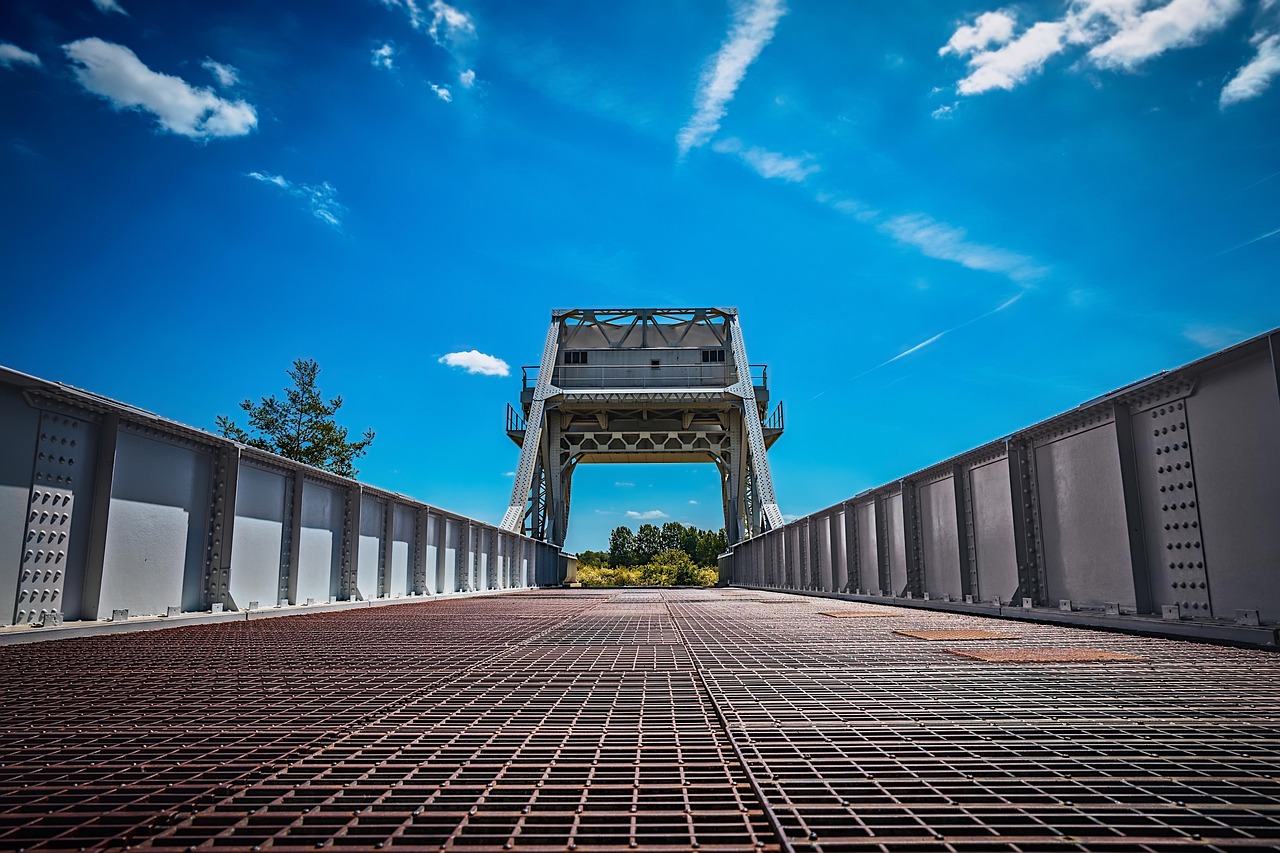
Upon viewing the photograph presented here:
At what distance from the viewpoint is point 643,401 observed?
117ft

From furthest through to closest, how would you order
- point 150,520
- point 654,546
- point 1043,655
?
point 654,546, point 150,520, point 1043,655

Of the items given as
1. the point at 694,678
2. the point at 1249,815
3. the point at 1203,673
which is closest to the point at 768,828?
the point at 1249,815

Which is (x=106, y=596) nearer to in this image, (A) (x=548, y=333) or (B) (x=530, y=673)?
(B) (x=530, y=673)

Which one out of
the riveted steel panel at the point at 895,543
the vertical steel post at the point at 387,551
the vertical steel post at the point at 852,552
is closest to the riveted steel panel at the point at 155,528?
the vertical steel post at the point at 387,551

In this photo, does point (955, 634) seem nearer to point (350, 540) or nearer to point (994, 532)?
point (994, 532)

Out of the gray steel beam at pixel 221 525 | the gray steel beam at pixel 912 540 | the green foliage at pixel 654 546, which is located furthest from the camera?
the green foliage at pixel 654 546

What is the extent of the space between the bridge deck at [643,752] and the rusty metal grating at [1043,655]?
103 millimetres

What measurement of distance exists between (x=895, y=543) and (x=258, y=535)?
984 centimetres

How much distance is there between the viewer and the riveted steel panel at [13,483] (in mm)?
6055

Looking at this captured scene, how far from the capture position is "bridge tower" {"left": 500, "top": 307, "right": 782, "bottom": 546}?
36.4 meters

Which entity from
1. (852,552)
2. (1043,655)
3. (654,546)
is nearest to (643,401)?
(852,552)

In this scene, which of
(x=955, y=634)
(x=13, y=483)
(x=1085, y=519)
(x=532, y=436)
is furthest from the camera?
(x=532, y=436)

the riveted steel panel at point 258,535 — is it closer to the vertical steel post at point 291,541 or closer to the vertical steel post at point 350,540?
the vertical steel post at point 291,541

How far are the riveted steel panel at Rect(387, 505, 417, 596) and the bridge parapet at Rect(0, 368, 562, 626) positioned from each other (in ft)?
2.81
